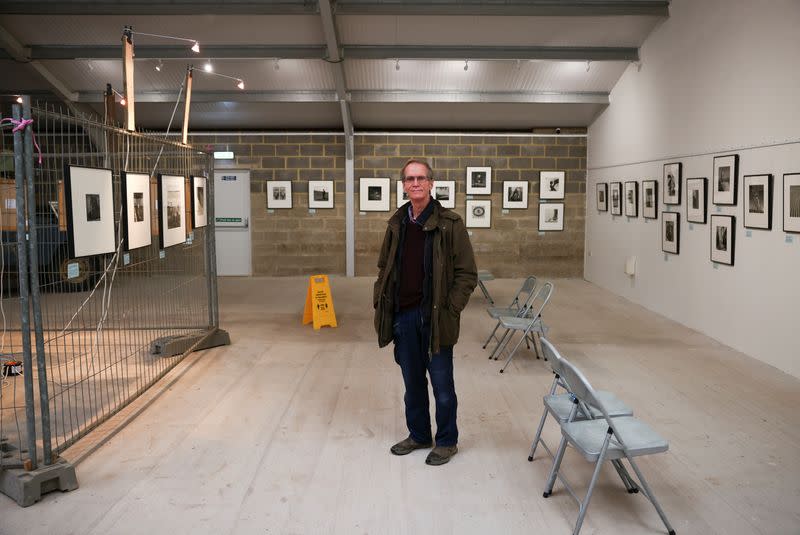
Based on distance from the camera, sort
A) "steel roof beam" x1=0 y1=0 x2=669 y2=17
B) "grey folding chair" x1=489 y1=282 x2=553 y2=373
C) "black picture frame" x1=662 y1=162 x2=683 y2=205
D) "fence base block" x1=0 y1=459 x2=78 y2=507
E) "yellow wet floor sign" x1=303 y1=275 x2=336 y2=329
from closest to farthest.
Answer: "fence base block" x1=0 y1=459 x2=78 y2=507, "grey folding chair" x1=489 y1=282 x2=553 y2=373, "yellow wet floor sign" x1=303 y1=275 x2=336 y2=329, "black picture frame" x1=662 y1=162 x2=683 y2=205, "steel roof beam" x1=0 y1=0 x2=669 y2=17

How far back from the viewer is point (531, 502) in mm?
3135

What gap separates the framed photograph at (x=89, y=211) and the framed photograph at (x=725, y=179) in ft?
18.2

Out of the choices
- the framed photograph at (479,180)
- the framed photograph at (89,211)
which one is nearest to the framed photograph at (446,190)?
the framed photograph at (479,180)

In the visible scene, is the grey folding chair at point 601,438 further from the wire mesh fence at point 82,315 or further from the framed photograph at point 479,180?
the framed photograph at point 479,180

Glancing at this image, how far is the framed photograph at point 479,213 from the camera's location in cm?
1136

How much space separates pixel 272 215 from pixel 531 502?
907cm

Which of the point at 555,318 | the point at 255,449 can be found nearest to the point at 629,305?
the point at 555,318

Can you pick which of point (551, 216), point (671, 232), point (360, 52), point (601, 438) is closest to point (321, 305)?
point (360, 52)

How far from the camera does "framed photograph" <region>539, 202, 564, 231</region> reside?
1134 centimetres

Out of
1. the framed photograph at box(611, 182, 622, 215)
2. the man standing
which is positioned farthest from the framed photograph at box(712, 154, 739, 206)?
the man standing

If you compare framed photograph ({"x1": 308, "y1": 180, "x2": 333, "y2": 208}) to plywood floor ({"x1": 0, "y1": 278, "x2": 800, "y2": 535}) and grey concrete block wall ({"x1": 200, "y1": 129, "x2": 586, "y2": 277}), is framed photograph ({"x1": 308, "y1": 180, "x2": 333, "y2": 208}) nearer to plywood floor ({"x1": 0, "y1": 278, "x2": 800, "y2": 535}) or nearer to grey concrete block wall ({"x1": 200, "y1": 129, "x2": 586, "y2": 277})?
grey concrete block wall ({"x1": 200, "y1": 129, "x2": 586, "y2": 277})

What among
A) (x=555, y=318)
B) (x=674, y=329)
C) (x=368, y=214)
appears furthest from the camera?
(x=368, y=214)

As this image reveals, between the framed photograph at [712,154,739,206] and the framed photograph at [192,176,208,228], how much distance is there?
5079 millimetres

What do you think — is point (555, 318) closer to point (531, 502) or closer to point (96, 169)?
point (531, 502)
